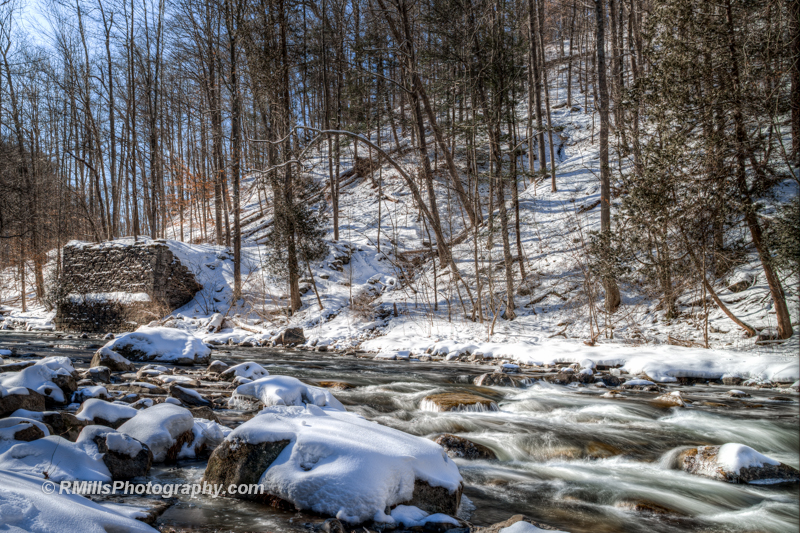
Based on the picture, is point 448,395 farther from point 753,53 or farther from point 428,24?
point 428,24

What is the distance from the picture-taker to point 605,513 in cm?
367

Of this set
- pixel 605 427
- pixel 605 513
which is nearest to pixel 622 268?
pixel 605 427

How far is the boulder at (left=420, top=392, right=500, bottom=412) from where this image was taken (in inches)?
255

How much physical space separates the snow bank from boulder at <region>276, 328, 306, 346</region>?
10.8 m

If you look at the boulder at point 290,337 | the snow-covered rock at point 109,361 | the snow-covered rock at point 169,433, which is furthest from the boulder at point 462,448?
the boulder at point 290,337

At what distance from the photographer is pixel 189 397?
19.3 ft

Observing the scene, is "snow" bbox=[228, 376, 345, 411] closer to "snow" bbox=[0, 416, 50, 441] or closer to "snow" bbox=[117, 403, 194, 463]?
"snow" bbox=[117, 403, 194, 463]

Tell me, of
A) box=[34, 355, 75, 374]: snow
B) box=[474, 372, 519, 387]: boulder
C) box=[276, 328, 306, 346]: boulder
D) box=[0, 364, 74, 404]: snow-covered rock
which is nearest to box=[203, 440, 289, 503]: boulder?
box=[0, 364, 74, 404]: snow-covered rock

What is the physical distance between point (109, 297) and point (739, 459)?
19.9 m

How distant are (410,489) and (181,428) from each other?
221cm

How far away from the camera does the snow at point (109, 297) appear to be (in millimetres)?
17984

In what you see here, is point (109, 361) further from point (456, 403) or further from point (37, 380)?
point (456, 403)

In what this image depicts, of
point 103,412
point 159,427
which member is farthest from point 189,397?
point 159,427

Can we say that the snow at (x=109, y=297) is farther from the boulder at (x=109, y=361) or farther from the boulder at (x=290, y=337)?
the boulder at (x=109, y=361)
